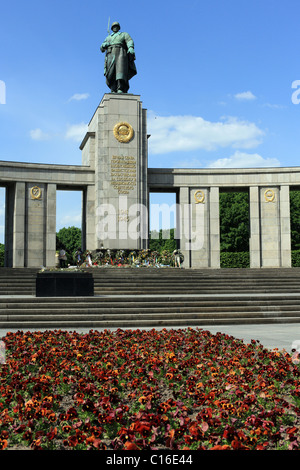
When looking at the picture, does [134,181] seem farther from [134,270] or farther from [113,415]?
[113,415]

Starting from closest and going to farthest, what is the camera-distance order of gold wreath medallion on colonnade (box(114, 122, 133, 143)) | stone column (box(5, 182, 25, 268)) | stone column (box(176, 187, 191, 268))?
stone column (box(5, 182, 25, 268))
gold wreath medallion on colonnade (box(114, 122, 133, 143))
stone column (box(176, 187, 191, 268))

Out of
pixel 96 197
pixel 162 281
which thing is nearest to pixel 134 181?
pixel 96 197

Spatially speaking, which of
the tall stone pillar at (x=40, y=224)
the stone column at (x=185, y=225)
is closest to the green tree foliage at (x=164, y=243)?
the stone column at (x=185, y=225)

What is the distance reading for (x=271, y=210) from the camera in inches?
1647

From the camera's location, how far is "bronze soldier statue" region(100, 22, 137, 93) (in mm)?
40500

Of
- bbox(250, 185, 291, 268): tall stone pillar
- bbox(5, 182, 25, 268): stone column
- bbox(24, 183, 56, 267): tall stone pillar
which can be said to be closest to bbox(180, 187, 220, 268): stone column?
bbox(250, 185, 291, 268): tall stone pillar

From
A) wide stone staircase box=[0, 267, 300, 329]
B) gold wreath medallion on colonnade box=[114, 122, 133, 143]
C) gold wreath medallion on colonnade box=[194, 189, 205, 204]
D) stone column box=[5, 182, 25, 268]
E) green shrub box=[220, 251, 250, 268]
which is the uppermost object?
gold wreath medallion on colonnade box=[114, 122, 133, 143]

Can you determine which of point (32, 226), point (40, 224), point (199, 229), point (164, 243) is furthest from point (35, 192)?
point (164, 243)

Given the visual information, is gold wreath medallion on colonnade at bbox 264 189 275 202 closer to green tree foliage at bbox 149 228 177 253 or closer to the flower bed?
the flower bed

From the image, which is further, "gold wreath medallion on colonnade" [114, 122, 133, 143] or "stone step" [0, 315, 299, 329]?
"gold wreath medallion on colonnade" [114, 122, 133, 143]

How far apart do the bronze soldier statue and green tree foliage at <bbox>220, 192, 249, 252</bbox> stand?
28.9 metres

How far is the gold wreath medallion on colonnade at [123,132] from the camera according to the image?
39656 mm

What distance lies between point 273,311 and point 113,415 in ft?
44.3

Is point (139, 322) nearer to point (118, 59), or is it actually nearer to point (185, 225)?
point (185, 225)
